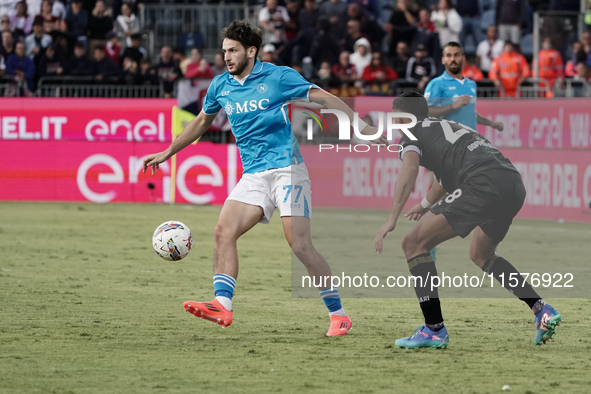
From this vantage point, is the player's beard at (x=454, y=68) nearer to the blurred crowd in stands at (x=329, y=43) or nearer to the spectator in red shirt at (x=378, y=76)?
the blurred crowd in stands at (x=329, y=43)

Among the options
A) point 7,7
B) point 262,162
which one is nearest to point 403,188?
point 262,162

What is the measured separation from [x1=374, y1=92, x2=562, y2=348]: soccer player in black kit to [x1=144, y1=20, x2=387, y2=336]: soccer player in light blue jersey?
708 millimetres

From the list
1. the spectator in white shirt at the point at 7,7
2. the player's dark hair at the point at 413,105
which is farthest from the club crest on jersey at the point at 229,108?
the spectator in white shirt at the point at 7,7

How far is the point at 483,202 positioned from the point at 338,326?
4.74 ft

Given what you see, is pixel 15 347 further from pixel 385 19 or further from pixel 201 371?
pixel 385 19

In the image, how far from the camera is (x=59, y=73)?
20.8 meters

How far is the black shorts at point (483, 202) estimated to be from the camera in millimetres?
6508

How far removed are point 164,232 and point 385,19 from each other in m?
16.2

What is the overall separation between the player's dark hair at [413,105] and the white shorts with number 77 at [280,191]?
0.86 m

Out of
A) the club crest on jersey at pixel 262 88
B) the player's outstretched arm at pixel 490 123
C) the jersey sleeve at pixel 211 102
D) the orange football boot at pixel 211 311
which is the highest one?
the club crest on jersey at pixel 262 88

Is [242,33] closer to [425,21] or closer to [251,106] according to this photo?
[251,106]

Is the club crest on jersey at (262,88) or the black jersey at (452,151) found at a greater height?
the club crest on jersey at (262,88)

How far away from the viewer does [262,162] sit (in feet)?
23.1

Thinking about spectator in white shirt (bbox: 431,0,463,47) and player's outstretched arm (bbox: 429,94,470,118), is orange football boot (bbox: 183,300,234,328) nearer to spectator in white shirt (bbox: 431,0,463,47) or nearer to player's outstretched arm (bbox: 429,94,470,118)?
player's outstretched arm (bbox: 429,94,470,118)
